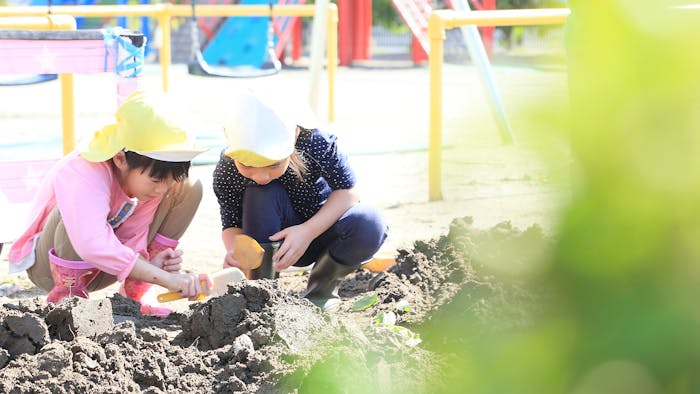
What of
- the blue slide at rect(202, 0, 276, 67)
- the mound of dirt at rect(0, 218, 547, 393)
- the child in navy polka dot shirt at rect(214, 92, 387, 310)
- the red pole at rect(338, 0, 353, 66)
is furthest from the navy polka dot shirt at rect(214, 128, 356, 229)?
the red pole at rect(338, 0, 353, 66)

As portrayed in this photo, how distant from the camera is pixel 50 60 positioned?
363 cm

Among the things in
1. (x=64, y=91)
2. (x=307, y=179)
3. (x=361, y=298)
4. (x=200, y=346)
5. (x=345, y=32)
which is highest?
(x=64, y=91)

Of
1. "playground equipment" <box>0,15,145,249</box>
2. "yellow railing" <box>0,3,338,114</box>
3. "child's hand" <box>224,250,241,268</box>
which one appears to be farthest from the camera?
"yellow railing" <box>0,3,338,114</box>

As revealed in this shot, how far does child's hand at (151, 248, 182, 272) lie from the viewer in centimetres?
299

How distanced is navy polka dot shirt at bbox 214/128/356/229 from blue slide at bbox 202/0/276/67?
12.3m

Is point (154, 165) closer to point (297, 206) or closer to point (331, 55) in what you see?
point (297, 206)

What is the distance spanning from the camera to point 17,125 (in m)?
8.06

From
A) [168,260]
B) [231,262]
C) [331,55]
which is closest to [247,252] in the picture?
[231,262]

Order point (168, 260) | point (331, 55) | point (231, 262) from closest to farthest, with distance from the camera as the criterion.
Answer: point (231, 262) → point (168, 260) → point (331, 55)

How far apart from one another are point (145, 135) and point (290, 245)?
511mm

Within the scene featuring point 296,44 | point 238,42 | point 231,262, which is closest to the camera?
point 231,262

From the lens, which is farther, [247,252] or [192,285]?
[247,252]

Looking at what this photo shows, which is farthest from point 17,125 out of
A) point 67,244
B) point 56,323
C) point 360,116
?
point 56,323

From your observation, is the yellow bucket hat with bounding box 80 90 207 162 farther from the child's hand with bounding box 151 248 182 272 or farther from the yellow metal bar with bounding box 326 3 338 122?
the yellow metal bar with bounding box 326 3 338 122
